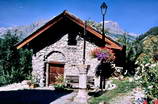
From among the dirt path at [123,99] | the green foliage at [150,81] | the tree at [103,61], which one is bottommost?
the dirt path at [123,99]

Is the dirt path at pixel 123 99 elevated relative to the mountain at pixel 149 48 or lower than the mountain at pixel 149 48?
lower

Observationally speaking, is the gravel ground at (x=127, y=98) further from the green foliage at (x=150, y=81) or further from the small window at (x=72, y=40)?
the small window at (x=72, y=40)

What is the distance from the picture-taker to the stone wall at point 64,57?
17.8 meters

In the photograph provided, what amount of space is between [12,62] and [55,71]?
294 inches

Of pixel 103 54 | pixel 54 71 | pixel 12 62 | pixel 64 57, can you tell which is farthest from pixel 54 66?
pixel 12 62

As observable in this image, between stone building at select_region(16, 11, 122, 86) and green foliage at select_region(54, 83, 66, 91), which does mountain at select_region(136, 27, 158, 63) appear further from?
green foliage at select_region(54, 83, 66, 91)

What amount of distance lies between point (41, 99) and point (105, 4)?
234 inches

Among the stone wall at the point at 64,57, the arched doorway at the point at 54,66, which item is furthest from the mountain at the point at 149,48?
the arched doorway at the point at 54,66

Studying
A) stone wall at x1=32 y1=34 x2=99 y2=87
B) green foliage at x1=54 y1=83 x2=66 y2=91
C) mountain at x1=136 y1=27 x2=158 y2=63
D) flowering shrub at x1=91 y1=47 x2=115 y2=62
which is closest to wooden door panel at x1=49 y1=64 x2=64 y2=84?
stone wall at x1=32 y1=34 x2=99 y2=87

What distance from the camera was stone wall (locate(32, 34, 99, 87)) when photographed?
17844 mm

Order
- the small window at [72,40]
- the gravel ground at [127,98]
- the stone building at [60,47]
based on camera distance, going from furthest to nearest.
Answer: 1. the small window at [72,40]
2. the stone building at [60,47]
3. the gravel ground at [127,98]

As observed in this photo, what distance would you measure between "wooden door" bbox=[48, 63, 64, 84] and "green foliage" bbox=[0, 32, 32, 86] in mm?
5891

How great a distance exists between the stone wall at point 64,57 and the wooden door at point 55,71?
1.27 ft

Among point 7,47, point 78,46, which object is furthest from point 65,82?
point 7,47
